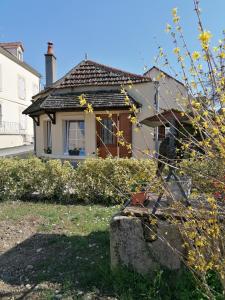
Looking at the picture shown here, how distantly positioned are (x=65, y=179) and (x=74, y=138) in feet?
22.2

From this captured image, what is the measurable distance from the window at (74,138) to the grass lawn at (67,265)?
7.98 m

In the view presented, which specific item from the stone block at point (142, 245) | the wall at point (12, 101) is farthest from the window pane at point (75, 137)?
the wall at point (12, 101)

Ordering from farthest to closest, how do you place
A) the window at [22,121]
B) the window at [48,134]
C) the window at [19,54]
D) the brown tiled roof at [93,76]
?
the window at [19,54], the window at [22,121], the window at [48,134], the brown tiled roof at [93,76]

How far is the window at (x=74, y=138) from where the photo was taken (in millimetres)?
15164

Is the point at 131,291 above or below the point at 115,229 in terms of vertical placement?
below

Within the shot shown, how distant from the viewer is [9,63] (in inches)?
1294

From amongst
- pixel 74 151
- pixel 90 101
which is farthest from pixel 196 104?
pixel 74 151

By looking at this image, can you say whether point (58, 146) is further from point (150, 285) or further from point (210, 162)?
point (210, 162)

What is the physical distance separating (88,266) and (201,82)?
10.6 feet

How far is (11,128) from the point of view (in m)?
32.3

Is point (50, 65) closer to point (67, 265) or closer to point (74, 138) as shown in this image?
point (74, 138)

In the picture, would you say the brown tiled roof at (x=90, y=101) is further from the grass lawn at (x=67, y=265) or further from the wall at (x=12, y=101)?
the wall at (x=12, y=101)

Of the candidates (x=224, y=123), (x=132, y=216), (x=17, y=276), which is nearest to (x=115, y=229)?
(x=132, y=216)

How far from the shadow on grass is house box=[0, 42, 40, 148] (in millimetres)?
25286
